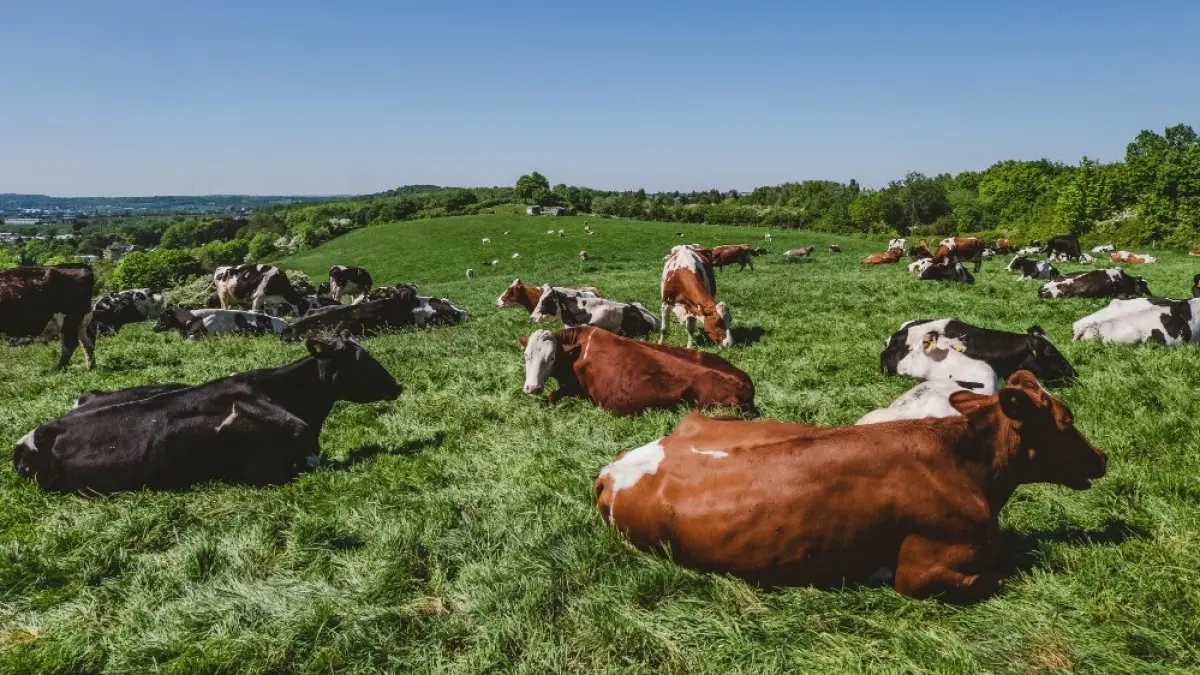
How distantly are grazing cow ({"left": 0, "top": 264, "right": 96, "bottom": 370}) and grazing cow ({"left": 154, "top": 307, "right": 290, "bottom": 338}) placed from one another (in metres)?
3.15

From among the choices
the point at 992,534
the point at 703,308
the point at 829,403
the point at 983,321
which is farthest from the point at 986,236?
the point at 992,534

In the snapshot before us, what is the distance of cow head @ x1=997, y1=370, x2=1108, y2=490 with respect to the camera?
12.7 feet

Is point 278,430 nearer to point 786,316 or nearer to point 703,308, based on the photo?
point 703,308

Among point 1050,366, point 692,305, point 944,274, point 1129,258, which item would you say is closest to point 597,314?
point 692,305

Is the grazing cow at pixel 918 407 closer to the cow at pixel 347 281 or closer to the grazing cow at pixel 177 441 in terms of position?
the grazing cow at pixel 177 441

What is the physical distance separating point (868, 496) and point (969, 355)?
251 inches

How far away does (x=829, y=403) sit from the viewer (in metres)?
7.27

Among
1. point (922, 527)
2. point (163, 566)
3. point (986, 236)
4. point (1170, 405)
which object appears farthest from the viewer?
point (986, 236)

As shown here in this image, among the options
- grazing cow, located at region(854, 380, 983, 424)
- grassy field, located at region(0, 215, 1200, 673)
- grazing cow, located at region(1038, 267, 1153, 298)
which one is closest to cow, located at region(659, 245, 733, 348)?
grassy field, located at region(0, 215, 1200, 673)

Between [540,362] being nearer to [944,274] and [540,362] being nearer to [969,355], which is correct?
[969,355]

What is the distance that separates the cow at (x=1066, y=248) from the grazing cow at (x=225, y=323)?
104 feet

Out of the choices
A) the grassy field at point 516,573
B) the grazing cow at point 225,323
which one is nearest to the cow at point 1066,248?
the grassy field at point 516,573

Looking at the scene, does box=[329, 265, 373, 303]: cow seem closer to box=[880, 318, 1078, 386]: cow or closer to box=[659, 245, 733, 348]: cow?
box=[659, 245, 733, 348]: cow

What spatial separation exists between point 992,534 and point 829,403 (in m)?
3.73
